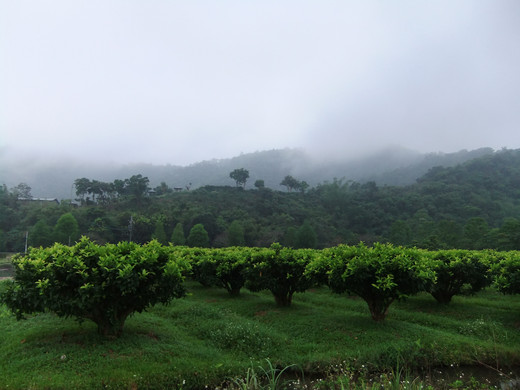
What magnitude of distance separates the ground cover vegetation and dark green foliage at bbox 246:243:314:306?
37 mm

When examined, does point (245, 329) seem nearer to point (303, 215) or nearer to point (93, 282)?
point (93, 282)

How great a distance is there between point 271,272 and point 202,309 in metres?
2.27

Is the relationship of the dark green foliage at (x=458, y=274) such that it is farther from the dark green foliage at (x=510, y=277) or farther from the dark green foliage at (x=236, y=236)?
the dark green foliage at (x=236, y=236)

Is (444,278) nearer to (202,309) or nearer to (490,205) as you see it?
(202,309)

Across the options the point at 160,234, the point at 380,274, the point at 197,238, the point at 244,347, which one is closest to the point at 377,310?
the point at 380,274

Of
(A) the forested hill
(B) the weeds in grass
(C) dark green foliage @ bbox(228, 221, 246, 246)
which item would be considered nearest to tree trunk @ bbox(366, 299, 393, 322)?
(B) the weeds in grass

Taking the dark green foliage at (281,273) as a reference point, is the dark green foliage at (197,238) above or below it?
below

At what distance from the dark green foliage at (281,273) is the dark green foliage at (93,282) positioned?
3904mm

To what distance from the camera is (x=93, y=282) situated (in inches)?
218

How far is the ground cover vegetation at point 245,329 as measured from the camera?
5238 mm

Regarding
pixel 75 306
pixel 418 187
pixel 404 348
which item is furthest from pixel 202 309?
pixel 418 187

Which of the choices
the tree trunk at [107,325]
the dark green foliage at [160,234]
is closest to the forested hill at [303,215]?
the dark green foliage at [160,234]

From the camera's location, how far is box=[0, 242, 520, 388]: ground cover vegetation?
524 centimetres

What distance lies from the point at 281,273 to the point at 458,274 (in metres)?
5.94
